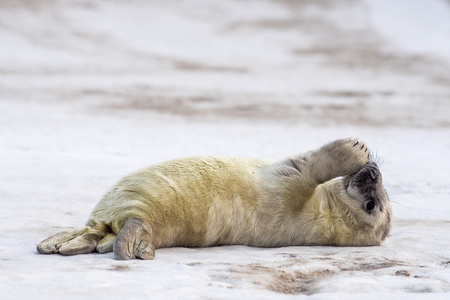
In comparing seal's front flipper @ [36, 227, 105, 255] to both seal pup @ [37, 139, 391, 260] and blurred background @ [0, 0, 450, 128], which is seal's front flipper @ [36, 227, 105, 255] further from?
blurred background @ [0, 0, 450, 128]

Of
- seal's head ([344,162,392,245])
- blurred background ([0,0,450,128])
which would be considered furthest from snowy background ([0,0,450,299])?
seal's head ([344,162,392,245])

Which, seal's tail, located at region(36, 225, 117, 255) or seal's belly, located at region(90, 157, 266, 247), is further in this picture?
seal's belly, located at region(90, 157, 266, 247)

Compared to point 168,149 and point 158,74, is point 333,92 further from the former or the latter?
point 168,149

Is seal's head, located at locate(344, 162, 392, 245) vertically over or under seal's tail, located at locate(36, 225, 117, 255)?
over

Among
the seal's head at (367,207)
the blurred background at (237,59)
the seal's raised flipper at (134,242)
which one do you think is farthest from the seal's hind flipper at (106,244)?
the blurred background at (237,59)

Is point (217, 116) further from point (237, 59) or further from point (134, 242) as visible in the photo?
point (134, 242)

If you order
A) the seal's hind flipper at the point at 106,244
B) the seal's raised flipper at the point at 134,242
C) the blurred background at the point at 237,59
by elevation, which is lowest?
the seal's hind flipper at the point at 106,244

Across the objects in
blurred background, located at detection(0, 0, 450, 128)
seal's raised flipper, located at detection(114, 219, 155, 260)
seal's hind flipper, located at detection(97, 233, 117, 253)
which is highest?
blurred background, located at detection(0, 0, 450, 128)

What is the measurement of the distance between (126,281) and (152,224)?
3.27ft

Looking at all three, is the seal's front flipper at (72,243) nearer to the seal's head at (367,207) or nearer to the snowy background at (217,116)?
the snowy background at (217,116)

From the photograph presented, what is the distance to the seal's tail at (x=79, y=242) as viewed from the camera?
14.4ft

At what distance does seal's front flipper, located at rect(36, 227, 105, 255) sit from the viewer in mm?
4395

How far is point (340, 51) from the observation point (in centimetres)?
1980

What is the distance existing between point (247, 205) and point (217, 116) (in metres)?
7.31
